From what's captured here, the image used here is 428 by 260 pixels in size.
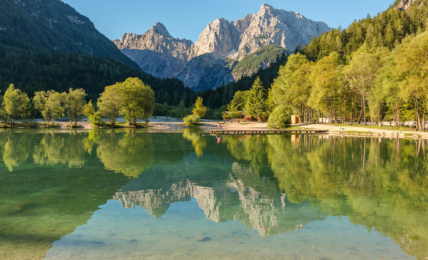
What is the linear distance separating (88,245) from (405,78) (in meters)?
52.6

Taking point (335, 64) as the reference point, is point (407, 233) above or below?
below

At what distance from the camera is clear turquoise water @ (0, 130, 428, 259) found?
750 centimetres

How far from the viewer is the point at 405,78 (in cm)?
4600

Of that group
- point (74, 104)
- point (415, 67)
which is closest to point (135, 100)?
point (74, 104)

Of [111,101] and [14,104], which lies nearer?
[111,101]

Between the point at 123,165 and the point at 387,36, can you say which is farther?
the point at 387,36

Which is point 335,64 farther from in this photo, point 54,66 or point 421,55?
point 54,66

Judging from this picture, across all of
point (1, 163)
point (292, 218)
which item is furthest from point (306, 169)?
point (1, 163)

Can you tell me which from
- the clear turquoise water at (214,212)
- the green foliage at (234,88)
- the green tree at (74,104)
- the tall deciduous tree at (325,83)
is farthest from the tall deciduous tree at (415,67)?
the green foliage at (234,88)

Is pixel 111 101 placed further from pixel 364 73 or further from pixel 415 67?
pixel 415 67

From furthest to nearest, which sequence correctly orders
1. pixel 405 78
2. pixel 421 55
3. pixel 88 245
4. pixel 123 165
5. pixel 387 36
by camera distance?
pixel 387 36, pixel 405 78, pixel 421 55, pixel 123 165, pixel 88 245

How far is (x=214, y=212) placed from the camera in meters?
10.4

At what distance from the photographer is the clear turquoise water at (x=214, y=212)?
7500 millimetres

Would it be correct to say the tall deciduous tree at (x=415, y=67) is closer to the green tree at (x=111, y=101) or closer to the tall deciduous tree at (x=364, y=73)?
→ the tall deciduous tree at (x=364, y=73)
